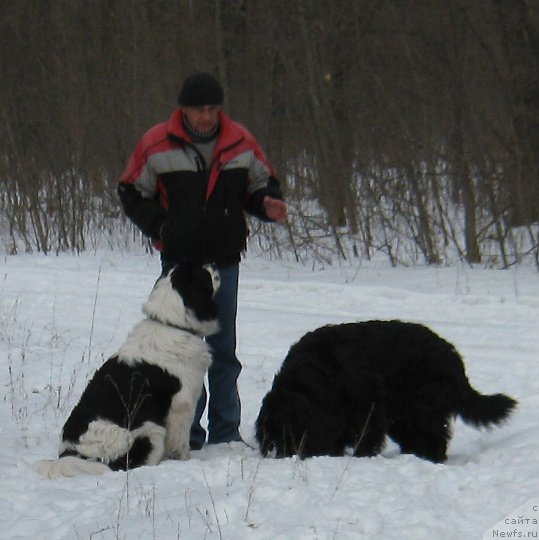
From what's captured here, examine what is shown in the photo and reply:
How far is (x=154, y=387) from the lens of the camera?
5238mm

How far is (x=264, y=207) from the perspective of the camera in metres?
5.61

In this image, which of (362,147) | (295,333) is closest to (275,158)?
(362,147)

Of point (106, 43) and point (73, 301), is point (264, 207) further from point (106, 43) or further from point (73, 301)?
point (106, 43)

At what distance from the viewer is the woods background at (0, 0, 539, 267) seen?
1286cm

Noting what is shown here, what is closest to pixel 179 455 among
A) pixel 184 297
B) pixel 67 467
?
pixel 67 467

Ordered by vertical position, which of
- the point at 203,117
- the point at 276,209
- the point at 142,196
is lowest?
the point at 276,209

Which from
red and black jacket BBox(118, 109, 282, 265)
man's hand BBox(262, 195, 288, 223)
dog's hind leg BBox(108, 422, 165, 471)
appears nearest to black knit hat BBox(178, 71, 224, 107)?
red and black jacket BBox(118, 109, 282, 265)

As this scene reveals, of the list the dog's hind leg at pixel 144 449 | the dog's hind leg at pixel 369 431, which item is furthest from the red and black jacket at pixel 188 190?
the dog's hind leg at pixel 369 431

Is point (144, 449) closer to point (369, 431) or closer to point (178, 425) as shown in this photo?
point (178, 425)

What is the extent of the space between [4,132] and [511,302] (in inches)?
502

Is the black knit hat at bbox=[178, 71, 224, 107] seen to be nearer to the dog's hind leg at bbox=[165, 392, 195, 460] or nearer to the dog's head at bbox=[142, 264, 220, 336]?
the dog's head at bbox=[142, 264, 220, 336]

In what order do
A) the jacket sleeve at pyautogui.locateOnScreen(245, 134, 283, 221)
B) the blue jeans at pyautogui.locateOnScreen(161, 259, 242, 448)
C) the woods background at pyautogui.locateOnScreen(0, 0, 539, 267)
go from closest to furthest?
the jacket sleeve at pyautogui.locateOnScreen(245, 134, 283, 221), the blue jeans at pyautogui.locateOnScreen(161, 259, 242, 448), the woods background at pyautogui.locateOnScreen(0, 0, 539, 267)

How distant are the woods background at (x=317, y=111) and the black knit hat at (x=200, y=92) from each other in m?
7.63

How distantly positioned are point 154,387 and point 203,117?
161cm
